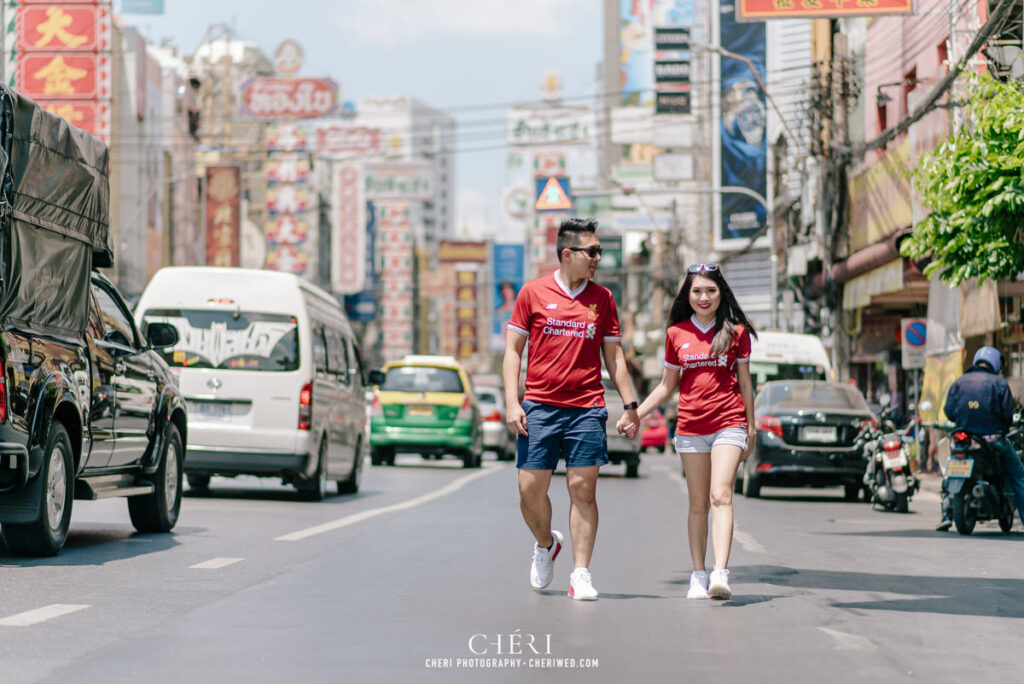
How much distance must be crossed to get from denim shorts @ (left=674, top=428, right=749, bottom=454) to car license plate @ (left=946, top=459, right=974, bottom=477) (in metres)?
6.67

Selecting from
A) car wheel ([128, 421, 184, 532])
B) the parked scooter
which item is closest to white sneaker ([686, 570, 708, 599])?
car wheel ([128, 421, 184, 532])

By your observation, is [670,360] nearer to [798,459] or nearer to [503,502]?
[503,502]

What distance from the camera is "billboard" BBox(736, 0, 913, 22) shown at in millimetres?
19484

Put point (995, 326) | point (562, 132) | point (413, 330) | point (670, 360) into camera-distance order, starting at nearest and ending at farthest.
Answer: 1. point (670, 360)
2. point (995, 326)
3. point (413, 330)
4. point (562, 132)

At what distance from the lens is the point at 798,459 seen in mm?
20469

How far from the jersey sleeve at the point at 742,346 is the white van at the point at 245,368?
28.9ft

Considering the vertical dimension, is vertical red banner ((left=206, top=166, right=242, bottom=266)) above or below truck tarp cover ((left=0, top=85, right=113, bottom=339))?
above

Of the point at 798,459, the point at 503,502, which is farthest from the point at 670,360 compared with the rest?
the point at 798,459

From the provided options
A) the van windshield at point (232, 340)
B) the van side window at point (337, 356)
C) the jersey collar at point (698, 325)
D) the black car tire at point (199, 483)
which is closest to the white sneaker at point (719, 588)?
the jersey collar at point (698, 325)

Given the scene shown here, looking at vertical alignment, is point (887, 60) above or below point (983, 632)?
above

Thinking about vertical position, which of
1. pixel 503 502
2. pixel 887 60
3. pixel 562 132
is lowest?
pixel 503 502

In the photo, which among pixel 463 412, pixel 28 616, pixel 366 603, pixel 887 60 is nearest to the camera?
pixel 28 616

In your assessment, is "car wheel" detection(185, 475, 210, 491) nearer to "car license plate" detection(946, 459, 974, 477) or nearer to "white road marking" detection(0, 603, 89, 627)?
"car license plate" detection(946, 459, 974, 477)

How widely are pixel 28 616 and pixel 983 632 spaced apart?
4.29 meters
